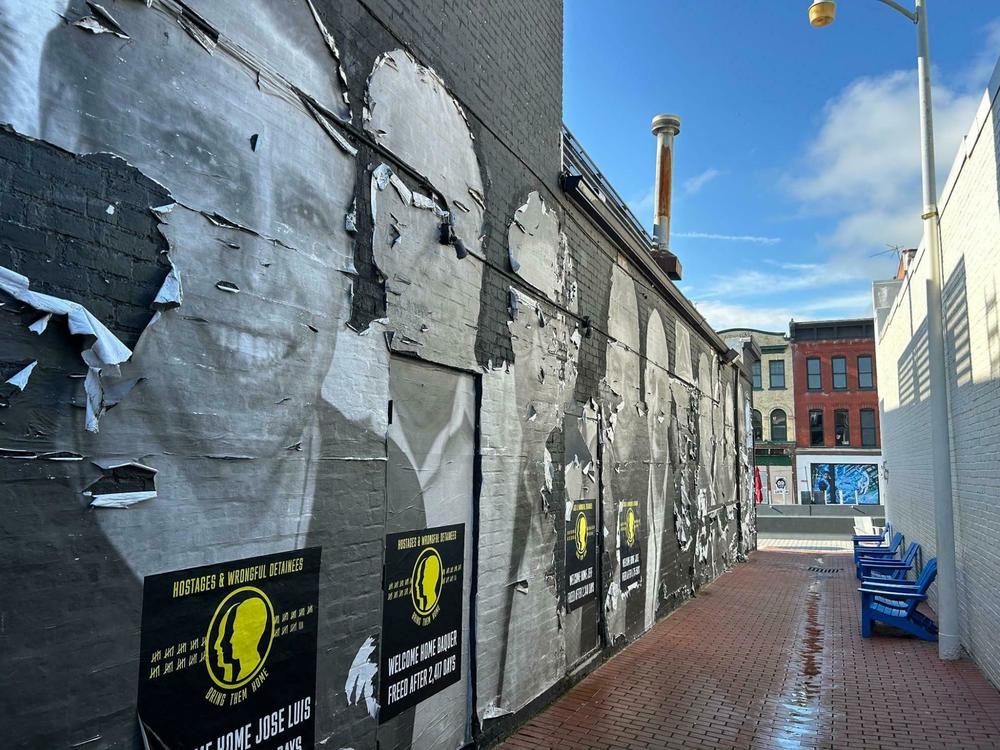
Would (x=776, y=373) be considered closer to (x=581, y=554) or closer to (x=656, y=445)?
(x=656, y=445)

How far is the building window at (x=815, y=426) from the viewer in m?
39.8

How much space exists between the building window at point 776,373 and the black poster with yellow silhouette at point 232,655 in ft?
132

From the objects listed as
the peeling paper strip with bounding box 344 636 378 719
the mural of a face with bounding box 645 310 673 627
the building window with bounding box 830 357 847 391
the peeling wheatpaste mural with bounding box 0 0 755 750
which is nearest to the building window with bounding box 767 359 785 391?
the building window with bounding box 830 357 847 391

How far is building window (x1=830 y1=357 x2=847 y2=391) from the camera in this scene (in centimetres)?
3950

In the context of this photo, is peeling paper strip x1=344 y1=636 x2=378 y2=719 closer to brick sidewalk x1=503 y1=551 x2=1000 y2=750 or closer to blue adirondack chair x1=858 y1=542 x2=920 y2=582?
brick sidewalk x1=503 y1=551 x2=1000 y2=750

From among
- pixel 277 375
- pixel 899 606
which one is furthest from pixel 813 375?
pixel 277 375

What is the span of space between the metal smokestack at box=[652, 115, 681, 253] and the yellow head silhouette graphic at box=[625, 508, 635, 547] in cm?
693

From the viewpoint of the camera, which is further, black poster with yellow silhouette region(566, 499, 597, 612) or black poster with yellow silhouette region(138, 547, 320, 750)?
black poster with yellow silhouette region(566, 499, 597, 612)

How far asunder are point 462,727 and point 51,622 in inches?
135

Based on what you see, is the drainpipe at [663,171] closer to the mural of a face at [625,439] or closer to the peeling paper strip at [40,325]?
the mural of a face at [625,439]

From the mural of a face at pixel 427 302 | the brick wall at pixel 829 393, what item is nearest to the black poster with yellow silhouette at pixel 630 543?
the mural of a face at pixel 427 302

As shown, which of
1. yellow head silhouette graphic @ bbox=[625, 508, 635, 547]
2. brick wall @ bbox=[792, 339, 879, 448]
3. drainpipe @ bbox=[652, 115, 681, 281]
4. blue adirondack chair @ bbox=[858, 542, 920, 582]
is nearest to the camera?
yellow head silhouette graphic @ bbox=[625, 508, 635, 547]

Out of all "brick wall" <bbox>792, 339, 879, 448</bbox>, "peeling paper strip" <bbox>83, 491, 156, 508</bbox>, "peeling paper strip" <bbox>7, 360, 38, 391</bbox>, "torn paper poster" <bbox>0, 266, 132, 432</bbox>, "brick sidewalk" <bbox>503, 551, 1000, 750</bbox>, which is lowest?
"brick sidewalk" <bbox>503, 551, 1000, 750</bbox>

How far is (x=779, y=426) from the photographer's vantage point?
4047cm
